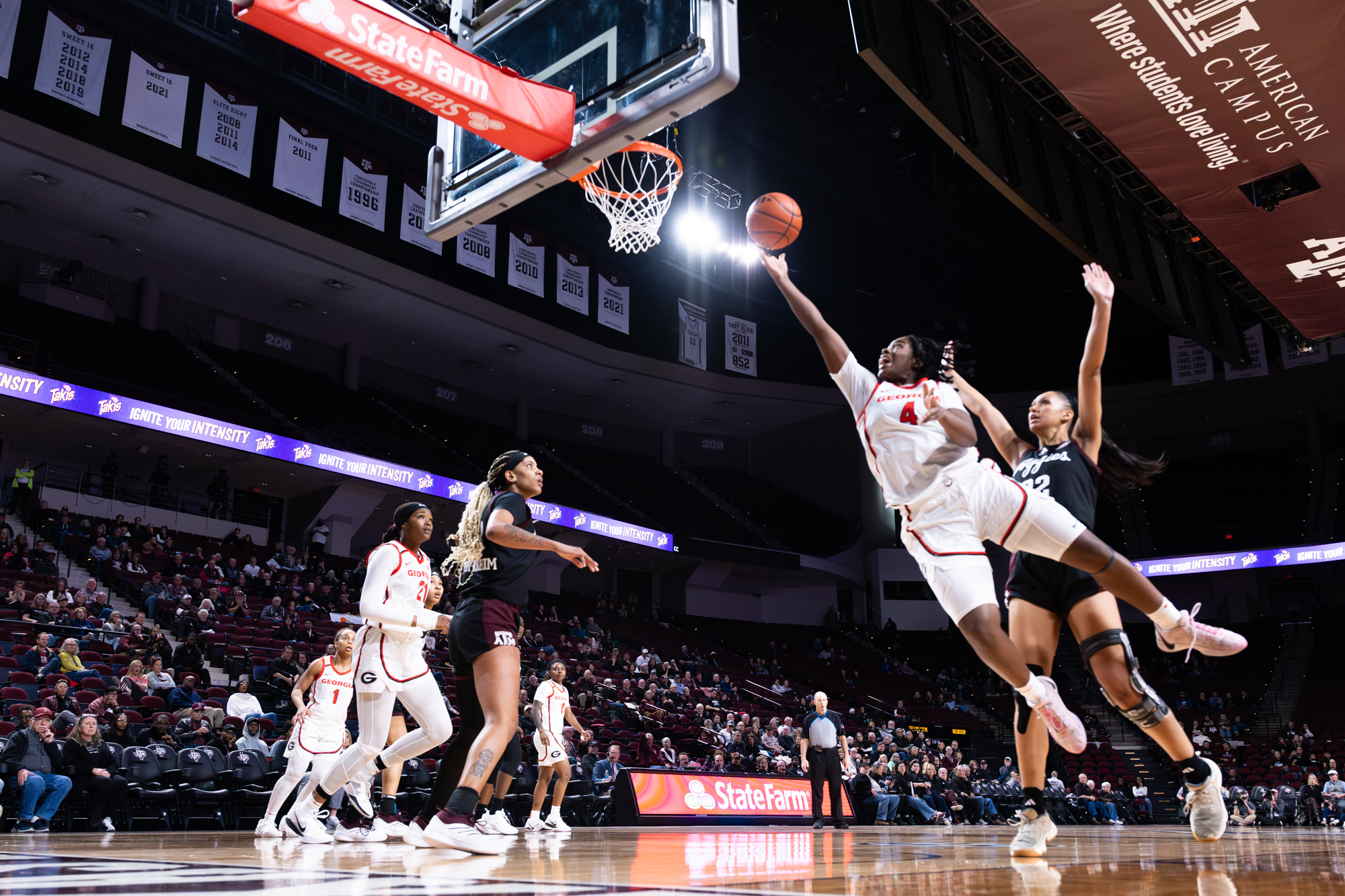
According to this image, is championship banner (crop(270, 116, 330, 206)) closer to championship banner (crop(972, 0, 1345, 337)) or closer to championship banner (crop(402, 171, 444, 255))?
championship banner (crop(402, 171, 444, 255))

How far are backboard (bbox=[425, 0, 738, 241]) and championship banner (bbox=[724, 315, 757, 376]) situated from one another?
75.3 ft

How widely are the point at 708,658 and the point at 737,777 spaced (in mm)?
12791

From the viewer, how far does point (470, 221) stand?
20.8 feet

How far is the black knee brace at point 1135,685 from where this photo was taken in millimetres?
4156

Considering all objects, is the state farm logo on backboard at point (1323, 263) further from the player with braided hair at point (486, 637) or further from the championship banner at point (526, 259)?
the championship banner at point (526, 259)

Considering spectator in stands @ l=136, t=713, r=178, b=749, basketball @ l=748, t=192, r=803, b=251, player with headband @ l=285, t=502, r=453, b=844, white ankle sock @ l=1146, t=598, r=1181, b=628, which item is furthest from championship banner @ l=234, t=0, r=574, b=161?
spectator in stands @ l=136, t=713, r=178, b=749

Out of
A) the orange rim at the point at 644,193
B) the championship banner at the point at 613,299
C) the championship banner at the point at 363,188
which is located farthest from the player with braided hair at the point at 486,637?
the championship banner at the point at 613,299

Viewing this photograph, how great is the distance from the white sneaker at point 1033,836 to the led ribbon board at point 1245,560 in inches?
1038

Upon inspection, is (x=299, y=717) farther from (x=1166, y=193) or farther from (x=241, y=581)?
(x=241, y=581)

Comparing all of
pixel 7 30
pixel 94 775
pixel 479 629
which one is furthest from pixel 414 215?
pixel 479 629

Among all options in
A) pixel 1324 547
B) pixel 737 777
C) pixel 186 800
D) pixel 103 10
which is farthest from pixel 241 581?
pixel 1324 547

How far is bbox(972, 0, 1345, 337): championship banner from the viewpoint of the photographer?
20.4 feet

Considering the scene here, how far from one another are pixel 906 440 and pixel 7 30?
61.9 feet

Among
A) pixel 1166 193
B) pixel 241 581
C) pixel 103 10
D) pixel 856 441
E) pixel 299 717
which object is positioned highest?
pixel 103 10
